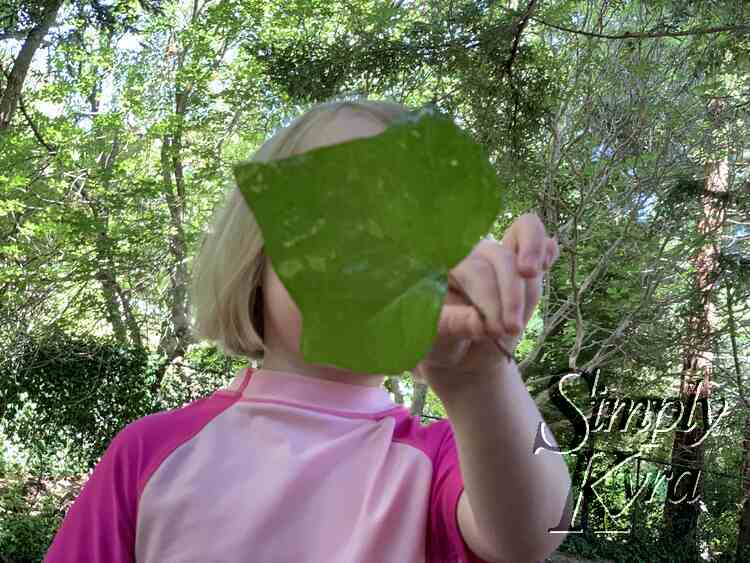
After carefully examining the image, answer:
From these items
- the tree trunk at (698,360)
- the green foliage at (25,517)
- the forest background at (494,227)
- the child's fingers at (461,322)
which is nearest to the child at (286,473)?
the child's fingers at (461,322)

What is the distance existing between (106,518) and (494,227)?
126 inches

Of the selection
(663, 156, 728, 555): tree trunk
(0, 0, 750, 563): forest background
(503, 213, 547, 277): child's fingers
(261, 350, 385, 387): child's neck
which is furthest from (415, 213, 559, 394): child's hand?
(663, 156, 728, 555): tree trunk

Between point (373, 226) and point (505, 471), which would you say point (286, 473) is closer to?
point (505, 471)

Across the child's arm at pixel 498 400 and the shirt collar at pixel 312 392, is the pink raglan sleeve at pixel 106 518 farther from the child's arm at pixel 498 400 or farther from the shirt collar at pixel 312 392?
the child's arm at pixel 498 400

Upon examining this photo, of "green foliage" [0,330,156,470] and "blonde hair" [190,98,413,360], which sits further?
"green foliage" [0,330,156,470]

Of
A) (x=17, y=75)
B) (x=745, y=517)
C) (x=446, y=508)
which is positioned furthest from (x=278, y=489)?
(x=745, y=517)

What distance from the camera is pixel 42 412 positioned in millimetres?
4406

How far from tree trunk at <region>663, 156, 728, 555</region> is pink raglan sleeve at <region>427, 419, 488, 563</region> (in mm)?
3063

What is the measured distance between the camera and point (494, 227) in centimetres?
358

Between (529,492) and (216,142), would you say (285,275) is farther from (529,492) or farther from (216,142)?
(216,142)

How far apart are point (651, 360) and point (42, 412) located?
3.81 m

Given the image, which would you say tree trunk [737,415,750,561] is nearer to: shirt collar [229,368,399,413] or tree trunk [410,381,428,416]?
tree trunk [410,381,428,416]

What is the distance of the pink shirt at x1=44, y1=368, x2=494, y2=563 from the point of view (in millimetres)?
512

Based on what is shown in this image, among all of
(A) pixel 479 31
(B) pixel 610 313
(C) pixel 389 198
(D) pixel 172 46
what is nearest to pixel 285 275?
(C) pixel 389 198
